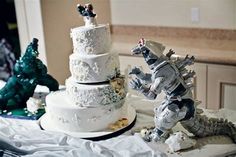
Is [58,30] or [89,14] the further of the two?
[58,30]

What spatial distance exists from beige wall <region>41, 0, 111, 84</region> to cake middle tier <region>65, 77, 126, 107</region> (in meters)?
1.18

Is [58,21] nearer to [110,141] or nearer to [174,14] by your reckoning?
[174,14]

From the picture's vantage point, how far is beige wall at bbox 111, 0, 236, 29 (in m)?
2.46

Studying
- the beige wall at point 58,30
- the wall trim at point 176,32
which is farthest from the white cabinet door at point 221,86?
the beige wall at point 58,30

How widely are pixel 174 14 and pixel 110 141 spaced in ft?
5.38

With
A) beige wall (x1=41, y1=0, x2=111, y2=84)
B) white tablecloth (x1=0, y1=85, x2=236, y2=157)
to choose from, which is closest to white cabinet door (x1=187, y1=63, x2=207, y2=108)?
white tablecloth (x1=0, y1=85, x2=236, y2=157)

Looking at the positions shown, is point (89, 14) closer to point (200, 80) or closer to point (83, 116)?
point (83, 116)

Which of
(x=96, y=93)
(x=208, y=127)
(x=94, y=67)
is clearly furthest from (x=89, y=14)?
(x=208, y=127)

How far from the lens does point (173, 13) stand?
2682mm

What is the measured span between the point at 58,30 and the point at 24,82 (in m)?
1.00

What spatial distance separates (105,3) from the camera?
296 cm

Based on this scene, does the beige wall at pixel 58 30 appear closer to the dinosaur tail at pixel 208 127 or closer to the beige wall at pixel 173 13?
the beige wall at pixel 173 13

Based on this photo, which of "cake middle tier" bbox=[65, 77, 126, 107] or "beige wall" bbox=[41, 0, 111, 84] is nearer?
"cake middle tier" bbox=[65, 77, 126, 107]

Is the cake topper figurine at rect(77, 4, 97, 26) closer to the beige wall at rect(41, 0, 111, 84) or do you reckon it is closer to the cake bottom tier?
the cake bottom tier
